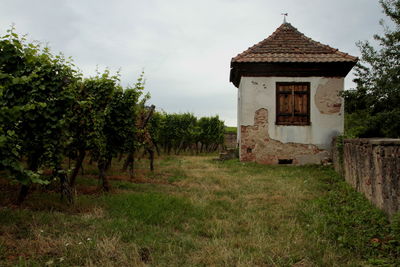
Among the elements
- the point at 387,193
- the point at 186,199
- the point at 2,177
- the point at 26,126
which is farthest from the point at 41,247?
the point at 387,193

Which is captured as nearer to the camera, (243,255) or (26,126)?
(243,255)

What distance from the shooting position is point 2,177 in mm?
6426

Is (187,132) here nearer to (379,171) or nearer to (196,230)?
(379,171)

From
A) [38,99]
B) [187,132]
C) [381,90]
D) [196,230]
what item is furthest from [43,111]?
[187,132]

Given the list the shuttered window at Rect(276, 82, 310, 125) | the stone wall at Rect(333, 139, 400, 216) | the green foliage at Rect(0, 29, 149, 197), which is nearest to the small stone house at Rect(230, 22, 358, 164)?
the shuttered window at Rect(276, 82, 310, 125)

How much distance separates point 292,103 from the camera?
1202 cm

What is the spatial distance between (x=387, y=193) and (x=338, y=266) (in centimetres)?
194

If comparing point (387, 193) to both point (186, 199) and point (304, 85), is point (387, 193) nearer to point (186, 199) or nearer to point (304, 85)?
point (186, 199)

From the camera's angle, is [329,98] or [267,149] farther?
[267,149]

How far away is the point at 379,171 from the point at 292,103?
7.58 meters

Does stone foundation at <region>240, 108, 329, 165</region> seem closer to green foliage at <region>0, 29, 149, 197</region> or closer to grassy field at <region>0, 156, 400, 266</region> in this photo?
grassy field at <region>0, 156, 400, 266</region>

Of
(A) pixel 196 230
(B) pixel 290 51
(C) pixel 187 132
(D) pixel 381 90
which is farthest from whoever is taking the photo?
(C) pixel 187 132

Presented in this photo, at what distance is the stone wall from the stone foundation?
5282mm

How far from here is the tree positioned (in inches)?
308
